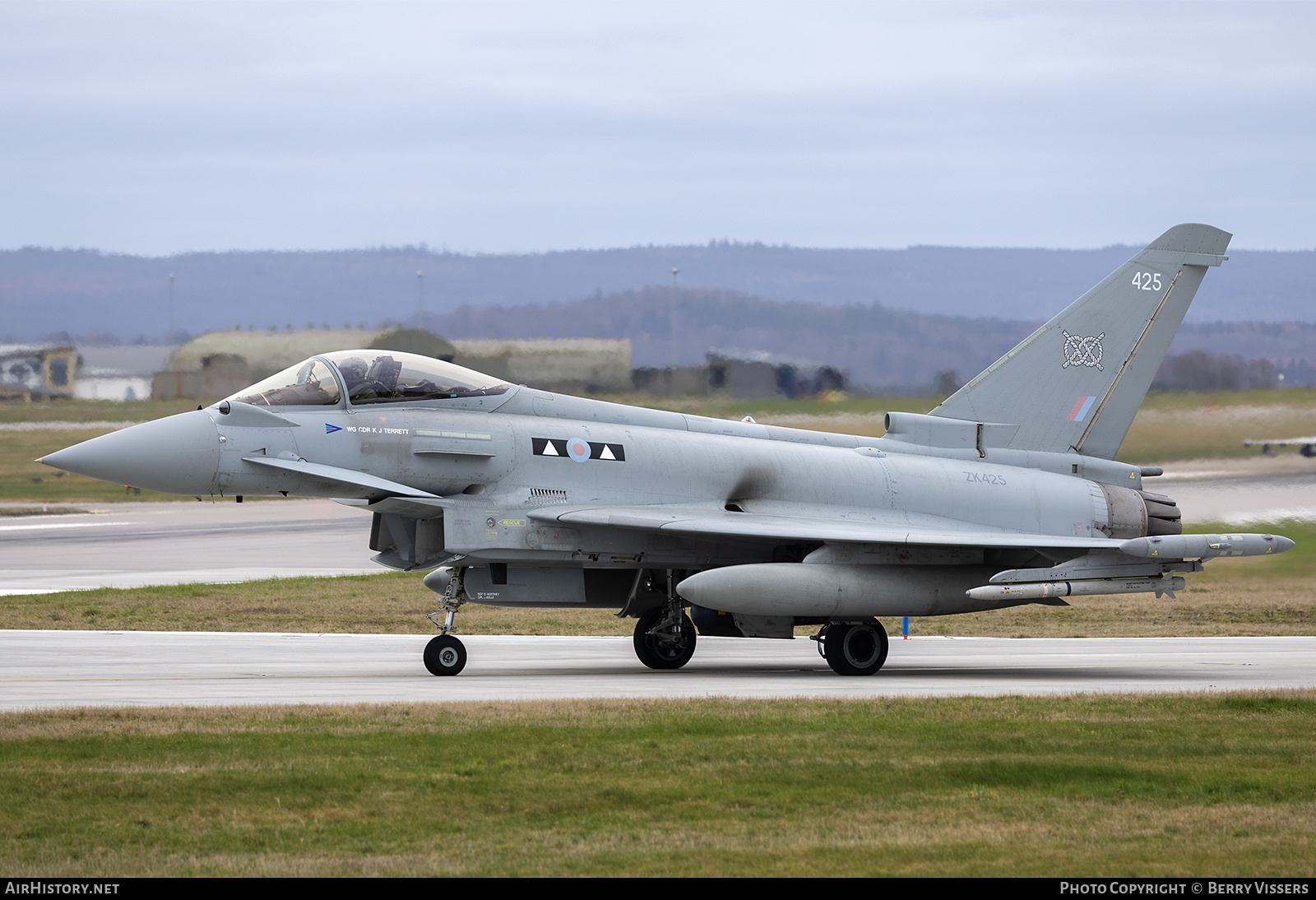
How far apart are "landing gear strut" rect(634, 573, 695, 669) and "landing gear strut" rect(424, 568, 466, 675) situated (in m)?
2.46

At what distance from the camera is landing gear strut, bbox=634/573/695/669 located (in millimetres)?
16688

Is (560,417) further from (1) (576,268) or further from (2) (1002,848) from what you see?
(1) (576,268)

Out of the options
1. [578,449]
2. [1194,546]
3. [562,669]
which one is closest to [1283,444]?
[1194,546]

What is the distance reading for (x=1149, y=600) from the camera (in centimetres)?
2822

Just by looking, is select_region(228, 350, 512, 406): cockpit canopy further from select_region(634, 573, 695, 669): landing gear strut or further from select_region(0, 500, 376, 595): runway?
select_region(0, 500, 376, 595): runway

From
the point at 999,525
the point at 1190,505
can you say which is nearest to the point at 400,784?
the point at 999,525

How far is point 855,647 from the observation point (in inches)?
639

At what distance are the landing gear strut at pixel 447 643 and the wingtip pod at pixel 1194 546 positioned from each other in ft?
23.9

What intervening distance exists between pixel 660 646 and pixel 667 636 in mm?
154

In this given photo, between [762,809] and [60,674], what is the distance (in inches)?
381

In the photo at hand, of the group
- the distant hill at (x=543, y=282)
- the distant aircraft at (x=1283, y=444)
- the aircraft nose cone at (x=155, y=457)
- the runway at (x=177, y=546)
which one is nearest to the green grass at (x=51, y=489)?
the runway at (x=177, y=546)

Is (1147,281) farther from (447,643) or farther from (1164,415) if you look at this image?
(447,643)

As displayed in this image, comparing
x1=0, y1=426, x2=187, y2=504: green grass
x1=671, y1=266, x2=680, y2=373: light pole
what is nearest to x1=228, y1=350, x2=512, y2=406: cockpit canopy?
x1=671, y1=266, x2=680, y2=373: light pole

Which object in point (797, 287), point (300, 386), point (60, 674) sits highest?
point (797, 287)
